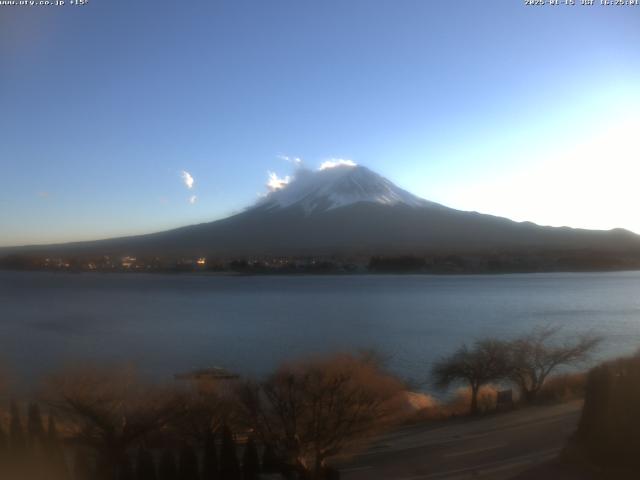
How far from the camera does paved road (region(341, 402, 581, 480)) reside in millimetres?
4930

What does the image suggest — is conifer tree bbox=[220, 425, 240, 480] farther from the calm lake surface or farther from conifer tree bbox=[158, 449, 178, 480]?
the calm lake surface

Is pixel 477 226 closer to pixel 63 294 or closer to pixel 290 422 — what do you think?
pixel 63 294

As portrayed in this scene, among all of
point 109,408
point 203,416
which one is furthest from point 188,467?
point 109,408

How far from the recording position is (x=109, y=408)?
592 centimetres

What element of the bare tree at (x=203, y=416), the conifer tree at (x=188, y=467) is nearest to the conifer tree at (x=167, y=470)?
the conifer tree at (x=188, y=467)

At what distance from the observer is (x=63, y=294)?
32.0m

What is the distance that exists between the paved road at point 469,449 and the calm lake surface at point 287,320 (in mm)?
3540

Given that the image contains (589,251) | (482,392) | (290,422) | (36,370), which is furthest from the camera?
(589,251)

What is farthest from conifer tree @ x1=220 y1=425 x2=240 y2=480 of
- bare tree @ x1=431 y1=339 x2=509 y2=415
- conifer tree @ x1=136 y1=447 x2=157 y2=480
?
bare tree @ x1=431 y1=339 x2=509 y2=415

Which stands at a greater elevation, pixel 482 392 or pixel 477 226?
pixel 477 226

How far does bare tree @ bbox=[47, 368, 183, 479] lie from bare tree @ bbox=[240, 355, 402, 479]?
2.95 ft

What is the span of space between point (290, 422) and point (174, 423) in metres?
1.23

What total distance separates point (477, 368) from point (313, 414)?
4236 mm

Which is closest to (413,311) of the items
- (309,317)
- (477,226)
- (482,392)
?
(309,317)
